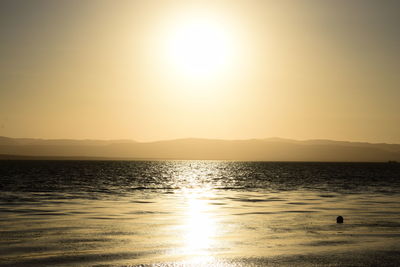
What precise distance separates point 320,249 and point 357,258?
207 cm

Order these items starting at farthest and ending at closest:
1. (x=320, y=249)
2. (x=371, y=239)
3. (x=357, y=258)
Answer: (x=371, y=239), (x=320, y=249), (x=357, y=258)

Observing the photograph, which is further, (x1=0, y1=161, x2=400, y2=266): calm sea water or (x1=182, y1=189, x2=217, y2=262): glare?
(x1=182, y1=189, x2=217, y2=262): glare

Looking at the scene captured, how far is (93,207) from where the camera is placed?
1538 inches

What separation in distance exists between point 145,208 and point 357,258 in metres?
23.1

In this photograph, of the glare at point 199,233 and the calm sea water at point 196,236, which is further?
the glare at point 199,233

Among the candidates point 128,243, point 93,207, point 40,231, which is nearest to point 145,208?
point 93,207

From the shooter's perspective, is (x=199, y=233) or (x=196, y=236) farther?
(x=199, y=233)

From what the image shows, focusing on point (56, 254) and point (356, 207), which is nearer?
point (56, 254)

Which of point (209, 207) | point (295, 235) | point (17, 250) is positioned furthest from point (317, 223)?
point (17, 250)

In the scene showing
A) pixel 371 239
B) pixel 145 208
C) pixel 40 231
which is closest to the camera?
pixel 371 239

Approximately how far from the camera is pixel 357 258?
1866 centimetres

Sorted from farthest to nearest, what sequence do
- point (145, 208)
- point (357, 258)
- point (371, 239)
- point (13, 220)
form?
point (145, 208)
point (13, 220)
point (371, 239)
point (357, 258)

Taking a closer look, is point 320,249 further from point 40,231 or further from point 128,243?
point 40,231

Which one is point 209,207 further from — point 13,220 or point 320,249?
point 320,249
